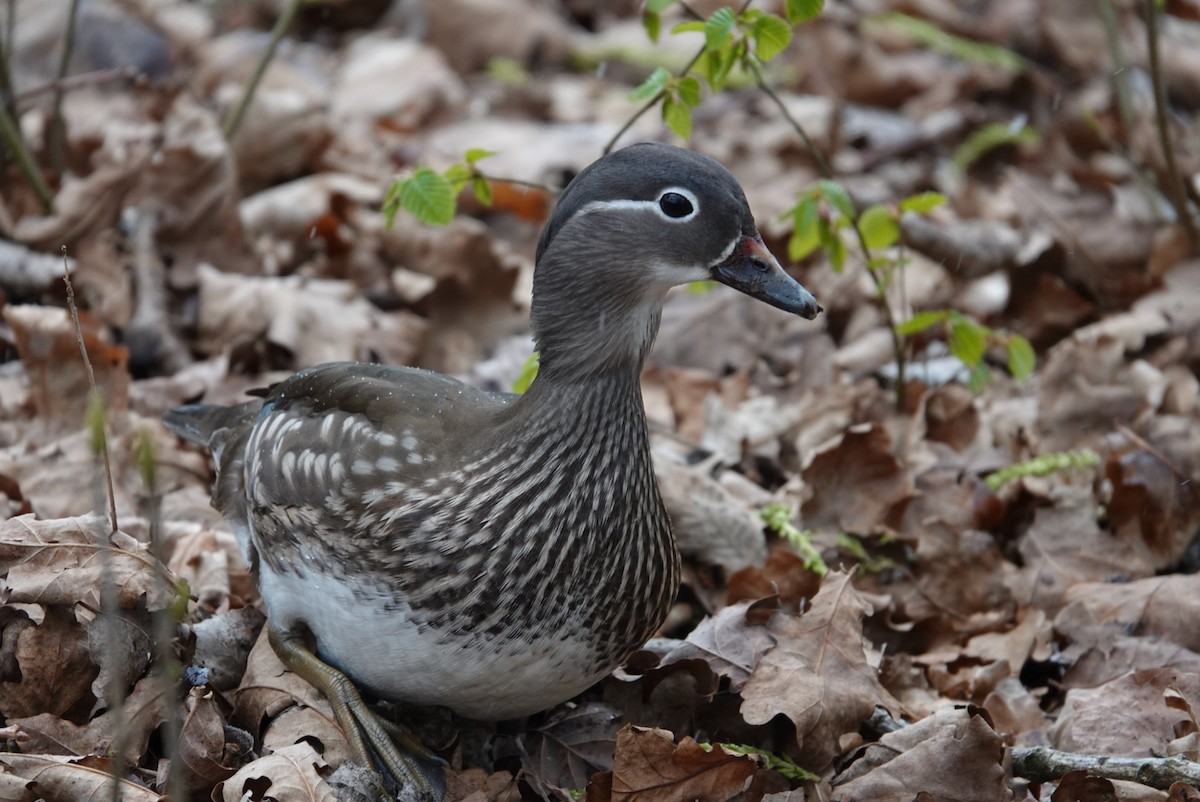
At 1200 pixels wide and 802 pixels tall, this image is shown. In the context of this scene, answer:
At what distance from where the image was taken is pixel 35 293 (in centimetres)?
594

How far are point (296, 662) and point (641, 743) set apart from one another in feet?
3.52

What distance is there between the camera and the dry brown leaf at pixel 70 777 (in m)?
3.35

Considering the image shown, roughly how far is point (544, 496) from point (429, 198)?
50.8 inches

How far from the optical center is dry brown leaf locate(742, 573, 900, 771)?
3.79 meters

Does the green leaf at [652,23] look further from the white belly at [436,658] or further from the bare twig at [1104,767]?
the bare twig at [1104,767]

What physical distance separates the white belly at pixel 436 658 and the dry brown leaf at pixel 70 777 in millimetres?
660

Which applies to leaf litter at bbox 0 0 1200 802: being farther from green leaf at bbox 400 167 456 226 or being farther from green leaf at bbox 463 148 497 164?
green leaf at bbox 400 167 456 226

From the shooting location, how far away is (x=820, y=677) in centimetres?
387

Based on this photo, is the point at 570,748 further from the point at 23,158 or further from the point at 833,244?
the point at 23,158

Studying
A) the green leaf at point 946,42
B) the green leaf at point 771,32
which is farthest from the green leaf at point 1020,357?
the green leaf at point 946,42

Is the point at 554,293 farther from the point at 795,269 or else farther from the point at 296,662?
the point at 795,269

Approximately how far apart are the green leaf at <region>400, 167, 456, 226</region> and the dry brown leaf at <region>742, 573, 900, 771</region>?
1.65m

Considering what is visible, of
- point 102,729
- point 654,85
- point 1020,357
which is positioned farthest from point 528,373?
point 1020,357

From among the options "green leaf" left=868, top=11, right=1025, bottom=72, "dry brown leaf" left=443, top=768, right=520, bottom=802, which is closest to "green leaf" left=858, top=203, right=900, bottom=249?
"dry brown leaf" left=443, top=768, right=520, bottom=802
